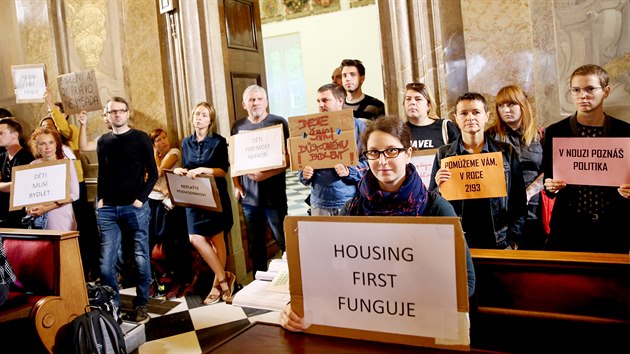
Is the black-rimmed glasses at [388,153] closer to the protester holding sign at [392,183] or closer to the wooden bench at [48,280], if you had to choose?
the protester holding sign at [392,183]

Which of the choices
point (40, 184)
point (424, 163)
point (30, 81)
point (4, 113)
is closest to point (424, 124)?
point (424, 163)

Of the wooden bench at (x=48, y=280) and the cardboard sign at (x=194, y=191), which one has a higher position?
the cardboard sign at (x=194, y=191)

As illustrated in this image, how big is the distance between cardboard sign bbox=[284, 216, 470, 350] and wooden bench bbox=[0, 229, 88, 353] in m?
2.06

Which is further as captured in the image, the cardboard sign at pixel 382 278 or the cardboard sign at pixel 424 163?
the cardboard sign at pixel 424 163

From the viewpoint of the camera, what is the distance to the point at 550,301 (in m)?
1.94

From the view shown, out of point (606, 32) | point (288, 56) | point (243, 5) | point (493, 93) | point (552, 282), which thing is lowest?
point (552, 282)

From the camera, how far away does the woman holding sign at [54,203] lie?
13.1ft

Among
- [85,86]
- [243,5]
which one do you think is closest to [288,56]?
[243,5]

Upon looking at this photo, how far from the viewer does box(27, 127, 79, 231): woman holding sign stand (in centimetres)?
398

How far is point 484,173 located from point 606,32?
156 cm

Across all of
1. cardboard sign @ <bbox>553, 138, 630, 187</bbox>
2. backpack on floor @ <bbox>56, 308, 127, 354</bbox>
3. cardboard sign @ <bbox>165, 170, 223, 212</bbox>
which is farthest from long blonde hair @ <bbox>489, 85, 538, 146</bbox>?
backpack on floor @ <bbox>56, 308, 127, 354</bbox>

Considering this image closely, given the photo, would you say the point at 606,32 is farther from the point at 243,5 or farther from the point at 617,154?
the point at 243,5

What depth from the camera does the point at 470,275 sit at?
163 centimetres

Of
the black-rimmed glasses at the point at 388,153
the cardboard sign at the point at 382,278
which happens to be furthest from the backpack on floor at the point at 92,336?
the black-rimmed glasses at the point at 388,153
